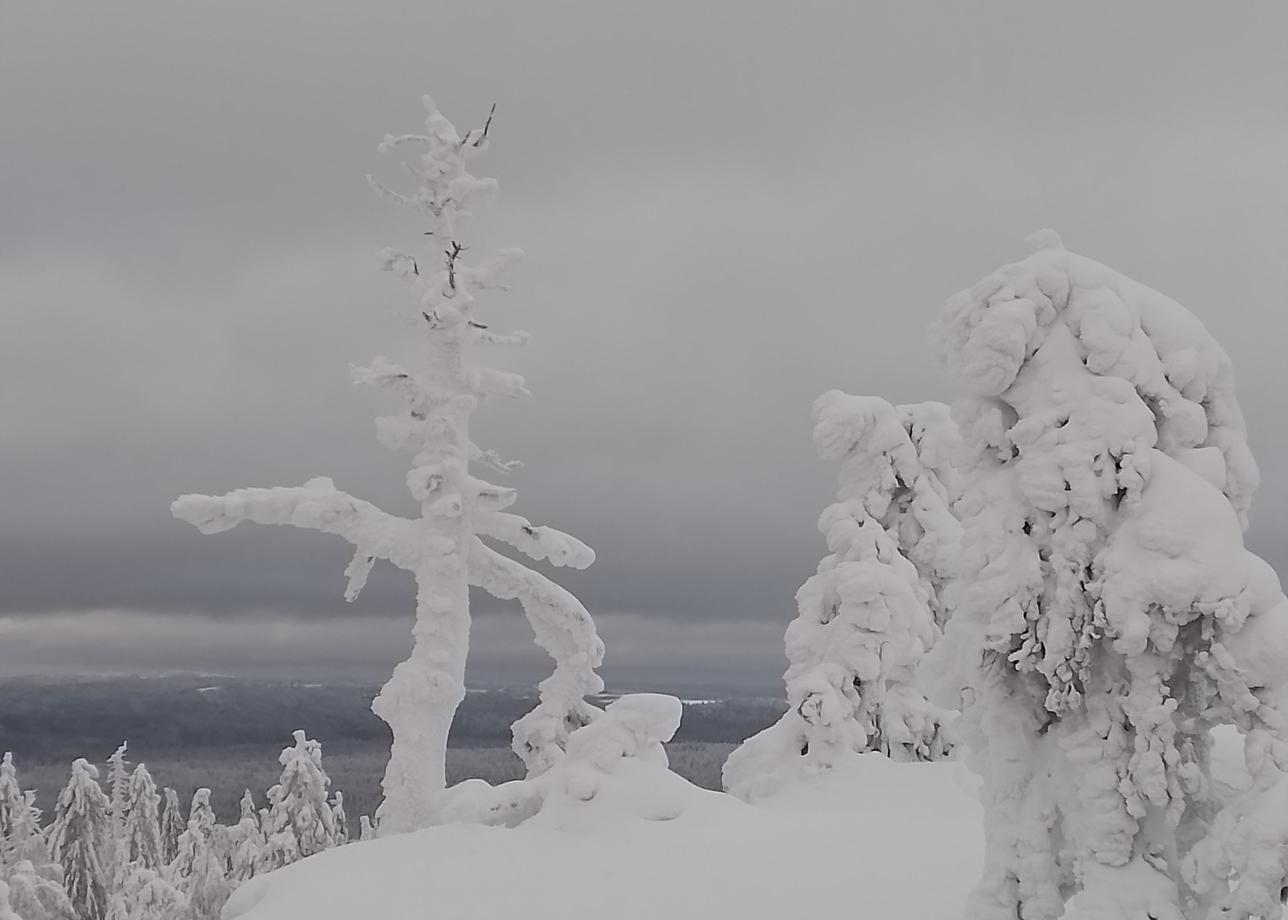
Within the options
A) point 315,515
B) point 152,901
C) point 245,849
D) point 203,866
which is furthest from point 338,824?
point 315,515

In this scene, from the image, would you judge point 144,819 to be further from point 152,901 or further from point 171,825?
point 171,825

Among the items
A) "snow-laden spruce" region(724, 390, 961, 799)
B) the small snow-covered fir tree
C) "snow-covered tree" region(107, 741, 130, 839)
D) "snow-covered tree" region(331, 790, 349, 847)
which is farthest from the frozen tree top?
"snow-covered tree" region(107, 741, 130, 839)

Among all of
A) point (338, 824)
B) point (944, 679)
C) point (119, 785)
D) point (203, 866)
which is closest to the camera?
point (944, 679)

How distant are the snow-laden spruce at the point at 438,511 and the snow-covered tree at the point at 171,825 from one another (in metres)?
34.7

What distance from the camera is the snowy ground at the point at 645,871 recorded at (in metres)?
10.9

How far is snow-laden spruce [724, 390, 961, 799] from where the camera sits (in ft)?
69.1

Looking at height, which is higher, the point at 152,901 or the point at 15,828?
the point at 15,828

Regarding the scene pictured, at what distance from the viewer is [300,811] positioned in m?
33.9

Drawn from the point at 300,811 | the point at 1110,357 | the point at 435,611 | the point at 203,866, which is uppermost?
the point at 1110,357

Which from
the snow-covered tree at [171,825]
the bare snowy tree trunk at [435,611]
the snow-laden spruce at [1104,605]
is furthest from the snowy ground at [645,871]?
the snow-covered tree at [171,825]

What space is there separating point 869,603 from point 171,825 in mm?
42630

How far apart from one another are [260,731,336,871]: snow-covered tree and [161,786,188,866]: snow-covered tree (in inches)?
604

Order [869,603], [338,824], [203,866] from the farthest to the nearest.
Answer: [338,824] < [203,866] < [869,603]

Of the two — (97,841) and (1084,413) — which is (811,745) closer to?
(1084,413)
